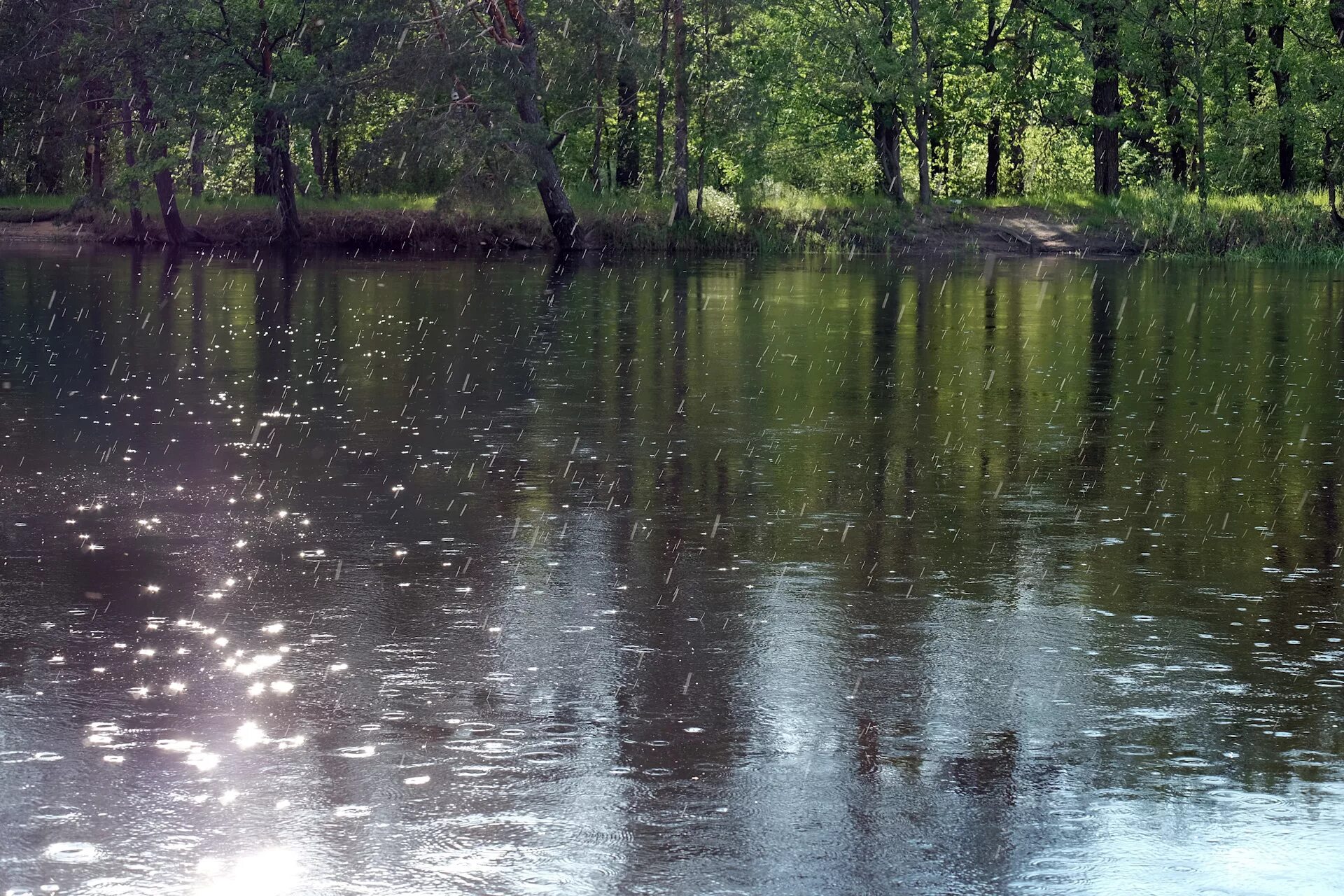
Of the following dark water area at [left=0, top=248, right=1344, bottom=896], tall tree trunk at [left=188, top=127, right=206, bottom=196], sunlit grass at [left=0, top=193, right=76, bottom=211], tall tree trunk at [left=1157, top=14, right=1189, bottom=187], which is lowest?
dark water area at [left=0, top=248, right=1344, bottom=896]

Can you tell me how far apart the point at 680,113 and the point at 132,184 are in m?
17.0

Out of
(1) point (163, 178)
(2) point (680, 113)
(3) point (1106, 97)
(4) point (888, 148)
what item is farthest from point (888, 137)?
(1) point (163, 178)

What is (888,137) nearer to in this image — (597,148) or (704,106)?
(704,106)

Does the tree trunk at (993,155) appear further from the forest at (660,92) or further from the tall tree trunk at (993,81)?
the forest at (660,92)

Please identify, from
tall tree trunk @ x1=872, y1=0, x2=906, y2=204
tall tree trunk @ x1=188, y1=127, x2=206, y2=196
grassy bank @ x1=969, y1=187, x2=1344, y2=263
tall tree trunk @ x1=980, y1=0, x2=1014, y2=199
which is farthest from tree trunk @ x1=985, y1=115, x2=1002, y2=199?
tall tree trunk @ x1=188, y1=127, x2=206, y2=196

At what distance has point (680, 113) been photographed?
49125 mm

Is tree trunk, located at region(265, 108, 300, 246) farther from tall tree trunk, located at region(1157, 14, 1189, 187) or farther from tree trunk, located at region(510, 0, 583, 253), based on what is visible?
tall tree trunk, located at region(1157, 14, 1189, 187)

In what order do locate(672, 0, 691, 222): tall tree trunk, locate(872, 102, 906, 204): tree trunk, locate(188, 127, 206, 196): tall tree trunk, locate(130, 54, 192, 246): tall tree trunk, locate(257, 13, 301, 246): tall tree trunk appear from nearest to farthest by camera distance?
locate(672, 0, 691, 222): tall tree trunk, locate(188, 127, 206, 196): tall tree trunk, locate(130, 54, 192, 246): tall tree trunk, locate(257, 13, 301, 246): tall tree trunk, locate(872, 102, 906, 204): tree trunk

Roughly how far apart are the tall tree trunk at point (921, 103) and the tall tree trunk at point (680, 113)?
7928 millimetres

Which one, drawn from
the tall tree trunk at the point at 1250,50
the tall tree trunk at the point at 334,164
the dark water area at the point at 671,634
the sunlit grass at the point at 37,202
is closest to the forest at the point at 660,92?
the tall tree trunk at the point at 1250,50

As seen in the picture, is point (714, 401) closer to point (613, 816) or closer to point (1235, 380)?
point (1235, 380)

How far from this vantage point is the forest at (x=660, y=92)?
45.4 m

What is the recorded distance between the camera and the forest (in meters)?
45.4

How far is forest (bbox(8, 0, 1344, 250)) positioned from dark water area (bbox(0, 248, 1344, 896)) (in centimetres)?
2910
